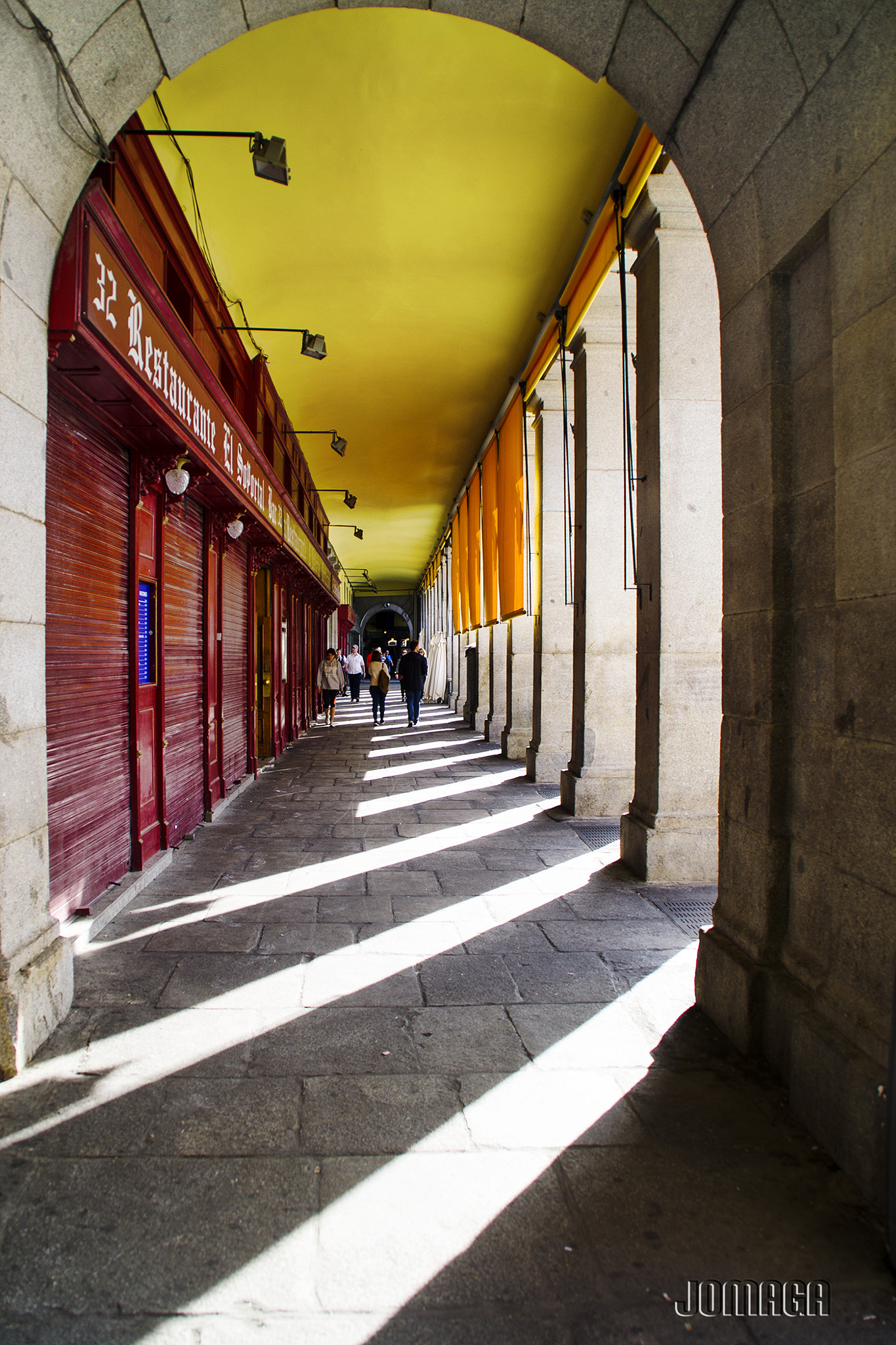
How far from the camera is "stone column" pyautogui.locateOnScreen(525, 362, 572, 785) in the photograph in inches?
341

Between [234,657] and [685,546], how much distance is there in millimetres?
5011

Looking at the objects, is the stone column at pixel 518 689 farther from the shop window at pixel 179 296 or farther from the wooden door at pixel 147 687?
the wooden door at pixel 147 687

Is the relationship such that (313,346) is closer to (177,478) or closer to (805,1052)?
(177,478)

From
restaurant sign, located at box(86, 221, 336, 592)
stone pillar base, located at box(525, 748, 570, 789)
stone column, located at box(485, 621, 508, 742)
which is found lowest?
stone pillar base, located at box(525, 748, 570, 789)

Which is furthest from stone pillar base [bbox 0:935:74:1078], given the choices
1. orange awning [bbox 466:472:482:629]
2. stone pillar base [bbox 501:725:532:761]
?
orange awning [bbox 466:472:482:629]

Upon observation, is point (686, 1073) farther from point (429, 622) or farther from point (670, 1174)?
point (429, 622)

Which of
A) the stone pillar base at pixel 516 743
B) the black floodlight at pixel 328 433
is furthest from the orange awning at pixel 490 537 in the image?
the black floodlight at pixel 328 433

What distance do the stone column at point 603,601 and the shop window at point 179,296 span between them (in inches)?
131

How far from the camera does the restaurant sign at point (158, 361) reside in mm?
3105

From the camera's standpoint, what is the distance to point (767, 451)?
9.16 ft

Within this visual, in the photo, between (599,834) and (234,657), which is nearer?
(599,834)

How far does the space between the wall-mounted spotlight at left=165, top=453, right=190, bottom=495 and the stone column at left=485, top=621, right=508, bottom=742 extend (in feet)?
29.9

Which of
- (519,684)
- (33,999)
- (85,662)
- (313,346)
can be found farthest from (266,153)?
(519,684)

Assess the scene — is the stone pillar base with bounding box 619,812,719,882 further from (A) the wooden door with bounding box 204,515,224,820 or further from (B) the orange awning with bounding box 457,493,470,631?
(B) the orange awning with bounding box 457,493,470,631
